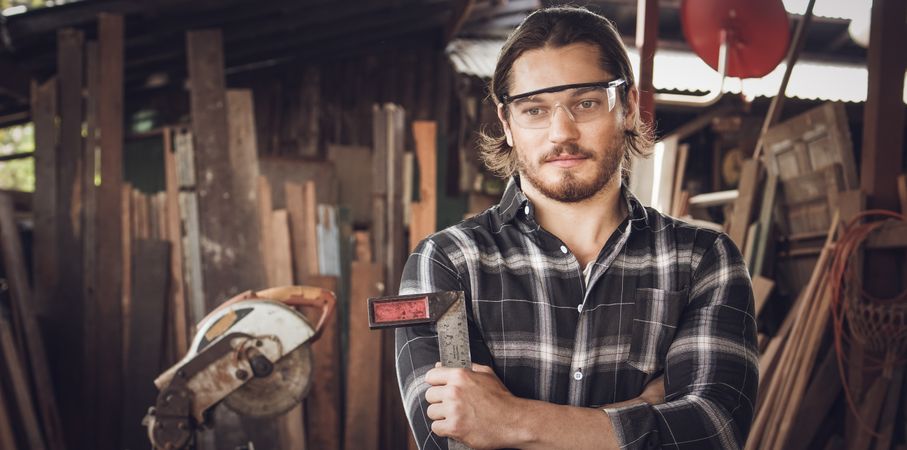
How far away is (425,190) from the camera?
5.15 metres

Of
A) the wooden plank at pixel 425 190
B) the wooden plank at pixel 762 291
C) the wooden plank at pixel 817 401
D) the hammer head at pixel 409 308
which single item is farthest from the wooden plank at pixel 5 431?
the wooden plank at pixel 762 291

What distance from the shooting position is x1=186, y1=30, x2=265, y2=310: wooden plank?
15.2 feet

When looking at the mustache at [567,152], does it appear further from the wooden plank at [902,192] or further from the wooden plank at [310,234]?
the wooden plank at [310,234]

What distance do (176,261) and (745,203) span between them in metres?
4.21

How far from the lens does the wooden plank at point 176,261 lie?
5578 millimetres

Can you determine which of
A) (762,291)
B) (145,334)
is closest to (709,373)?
(762,291)

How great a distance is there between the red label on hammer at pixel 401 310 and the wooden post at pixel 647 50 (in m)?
2.19

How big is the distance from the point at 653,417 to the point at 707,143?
814cm

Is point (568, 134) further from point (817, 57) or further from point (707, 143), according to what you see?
point (817, 57)

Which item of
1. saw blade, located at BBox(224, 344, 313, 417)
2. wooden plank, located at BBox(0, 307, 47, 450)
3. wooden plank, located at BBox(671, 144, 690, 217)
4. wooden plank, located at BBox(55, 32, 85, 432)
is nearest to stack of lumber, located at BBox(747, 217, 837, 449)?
wooden plank, located at BBox(671, 144, 690, 217)

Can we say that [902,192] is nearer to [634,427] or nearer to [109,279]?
[634,427]

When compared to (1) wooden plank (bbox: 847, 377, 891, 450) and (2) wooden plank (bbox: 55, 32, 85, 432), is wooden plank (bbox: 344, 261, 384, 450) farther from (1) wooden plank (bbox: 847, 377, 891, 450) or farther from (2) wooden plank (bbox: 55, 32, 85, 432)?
(1) wooden plank (bbox: 847, 377, 891, 450)

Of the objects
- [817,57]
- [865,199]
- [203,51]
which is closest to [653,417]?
[865,199]

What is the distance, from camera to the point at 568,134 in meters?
2.20
